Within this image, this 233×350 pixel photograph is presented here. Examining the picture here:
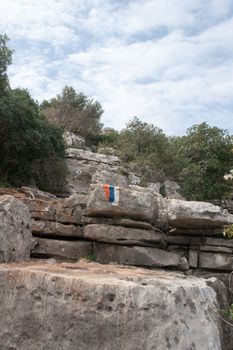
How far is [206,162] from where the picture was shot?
21281mm

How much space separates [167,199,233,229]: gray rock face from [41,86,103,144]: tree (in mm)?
24134

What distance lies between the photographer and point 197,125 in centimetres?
2250

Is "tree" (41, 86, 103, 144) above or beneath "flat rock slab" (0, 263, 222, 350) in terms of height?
above

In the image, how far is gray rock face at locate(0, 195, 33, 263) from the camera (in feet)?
22.5

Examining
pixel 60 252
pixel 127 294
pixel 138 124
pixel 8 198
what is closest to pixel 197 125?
pixel 138 124

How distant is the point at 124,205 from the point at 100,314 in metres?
6.15

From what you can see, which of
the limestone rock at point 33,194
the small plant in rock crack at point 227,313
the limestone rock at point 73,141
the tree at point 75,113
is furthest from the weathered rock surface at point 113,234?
the tree at point 75,113

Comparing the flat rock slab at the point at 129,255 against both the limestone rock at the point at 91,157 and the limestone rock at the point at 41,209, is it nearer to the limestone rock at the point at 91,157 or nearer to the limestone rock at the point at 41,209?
the limestone rock at the point at 41,209

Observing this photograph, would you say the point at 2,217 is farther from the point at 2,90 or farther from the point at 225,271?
the point at 2,90

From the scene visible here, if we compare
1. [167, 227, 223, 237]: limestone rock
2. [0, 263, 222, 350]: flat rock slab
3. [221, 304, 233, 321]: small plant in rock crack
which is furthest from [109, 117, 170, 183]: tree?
[0, 263, 222, 350]: flat rock slab

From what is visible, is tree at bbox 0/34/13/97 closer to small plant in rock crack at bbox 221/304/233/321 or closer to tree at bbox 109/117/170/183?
tree at bbox 109/117/170/183

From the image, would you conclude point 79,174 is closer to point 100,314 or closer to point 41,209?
point 41,209

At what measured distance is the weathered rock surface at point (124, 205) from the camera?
1060cm

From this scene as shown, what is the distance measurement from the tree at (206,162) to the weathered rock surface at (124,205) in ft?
34.0
